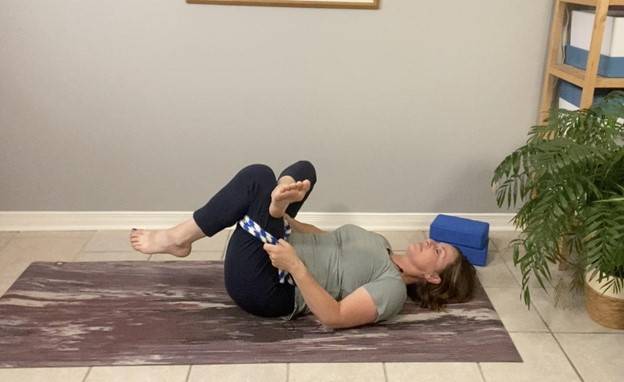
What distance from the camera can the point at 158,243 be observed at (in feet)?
7.06

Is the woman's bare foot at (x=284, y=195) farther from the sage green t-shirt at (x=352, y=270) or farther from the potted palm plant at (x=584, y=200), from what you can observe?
the potted palm plant at (x=584, y=200)

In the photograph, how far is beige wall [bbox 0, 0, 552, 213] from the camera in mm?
2564

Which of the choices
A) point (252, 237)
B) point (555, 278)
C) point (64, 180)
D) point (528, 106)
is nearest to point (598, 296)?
point (555, 278)

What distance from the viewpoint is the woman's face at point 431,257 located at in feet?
7.06

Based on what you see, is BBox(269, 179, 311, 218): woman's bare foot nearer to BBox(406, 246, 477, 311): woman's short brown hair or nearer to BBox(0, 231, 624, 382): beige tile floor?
BBox(0, 231, 624, 382): beige tile floor

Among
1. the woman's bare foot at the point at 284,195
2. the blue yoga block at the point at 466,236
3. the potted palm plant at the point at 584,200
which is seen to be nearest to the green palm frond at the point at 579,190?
the potted palm plant at the point at 584,200

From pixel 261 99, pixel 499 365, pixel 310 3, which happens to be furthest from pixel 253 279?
pixel 310 3

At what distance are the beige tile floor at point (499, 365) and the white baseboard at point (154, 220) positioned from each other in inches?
11.2

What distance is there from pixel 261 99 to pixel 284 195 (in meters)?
0.89

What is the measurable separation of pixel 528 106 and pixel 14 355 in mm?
2203

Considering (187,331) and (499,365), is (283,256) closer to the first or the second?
(187,331)

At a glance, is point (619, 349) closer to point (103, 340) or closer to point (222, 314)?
point (222, 314)

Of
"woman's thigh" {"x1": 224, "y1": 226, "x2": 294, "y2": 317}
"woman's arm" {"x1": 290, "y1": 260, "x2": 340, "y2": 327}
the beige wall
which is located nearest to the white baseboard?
the beige wall

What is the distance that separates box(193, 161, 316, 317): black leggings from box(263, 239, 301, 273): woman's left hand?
0.26ft
